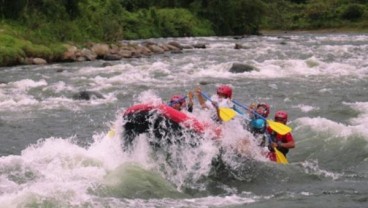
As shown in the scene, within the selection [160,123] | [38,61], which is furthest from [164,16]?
[160,123]

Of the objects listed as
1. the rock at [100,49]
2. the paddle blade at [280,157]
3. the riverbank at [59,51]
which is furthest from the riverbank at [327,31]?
the paddle blade at [280,157]

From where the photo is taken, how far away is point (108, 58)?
28.6m

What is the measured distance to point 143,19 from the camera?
49.2 metres

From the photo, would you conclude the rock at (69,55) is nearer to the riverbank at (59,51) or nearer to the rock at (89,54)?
the riverbank at (59,51)

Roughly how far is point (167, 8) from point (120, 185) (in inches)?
1935

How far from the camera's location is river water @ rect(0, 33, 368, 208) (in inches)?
311

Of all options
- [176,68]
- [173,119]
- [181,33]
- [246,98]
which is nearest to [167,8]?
[181,33]

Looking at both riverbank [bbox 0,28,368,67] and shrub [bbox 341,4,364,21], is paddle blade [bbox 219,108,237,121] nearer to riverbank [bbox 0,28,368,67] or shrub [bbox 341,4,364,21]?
riverbank [bbox 0,28,368,67]

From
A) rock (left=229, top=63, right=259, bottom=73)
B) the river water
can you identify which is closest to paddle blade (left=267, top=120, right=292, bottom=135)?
the river water

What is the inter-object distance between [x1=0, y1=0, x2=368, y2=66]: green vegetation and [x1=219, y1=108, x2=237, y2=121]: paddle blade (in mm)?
17960

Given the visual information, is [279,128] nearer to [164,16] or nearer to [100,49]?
[100,49]

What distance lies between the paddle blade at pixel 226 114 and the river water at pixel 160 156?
12.3 inches

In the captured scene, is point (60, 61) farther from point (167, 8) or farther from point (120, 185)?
point (167, 8)

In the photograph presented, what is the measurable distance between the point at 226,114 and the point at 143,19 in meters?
40.6
